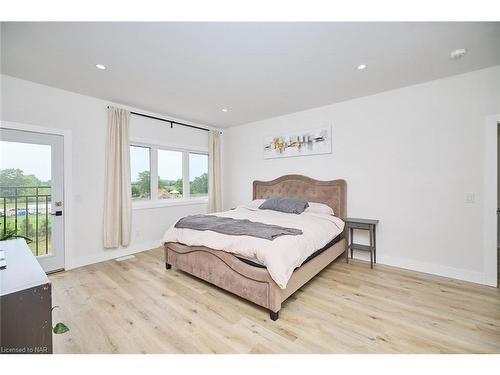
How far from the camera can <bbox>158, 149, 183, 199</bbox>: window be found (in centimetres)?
443

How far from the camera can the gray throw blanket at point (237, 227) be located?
231 cm

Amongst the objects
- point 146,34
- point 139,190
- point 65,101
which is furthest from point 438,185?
point 65,101

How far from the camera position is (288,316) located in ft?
6.61

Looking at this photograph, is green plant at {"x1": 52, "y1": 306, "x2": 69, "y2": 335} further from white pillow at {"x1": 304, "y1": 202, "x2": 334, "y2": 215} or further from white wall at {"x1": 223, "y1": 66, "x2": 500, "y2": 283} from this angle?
white wall at {"x1": 223, "y1": 66, "x2": 500, "y2": 283}

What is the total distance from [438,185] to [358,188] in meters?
0.98

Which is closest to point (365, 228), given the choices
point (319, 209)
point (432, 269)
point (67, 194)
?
point (319, 209)

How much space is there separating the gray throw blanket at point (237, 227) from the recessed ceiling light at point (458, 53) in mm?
2417

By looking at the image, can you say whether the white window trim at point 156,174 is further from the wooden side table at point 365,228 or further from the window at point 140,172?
the wooden side table at point 365,228

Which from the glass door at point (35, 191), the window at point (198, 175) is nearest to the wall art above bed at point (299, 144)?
the window at point (198, 175)

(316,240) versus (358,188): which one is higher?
(358,188)

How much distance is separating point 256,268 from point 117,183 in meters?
2.80

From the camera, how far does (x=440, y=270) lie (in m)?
2.86

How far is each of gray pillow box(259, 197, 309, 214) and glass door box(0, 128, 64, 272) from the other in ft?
10.2
